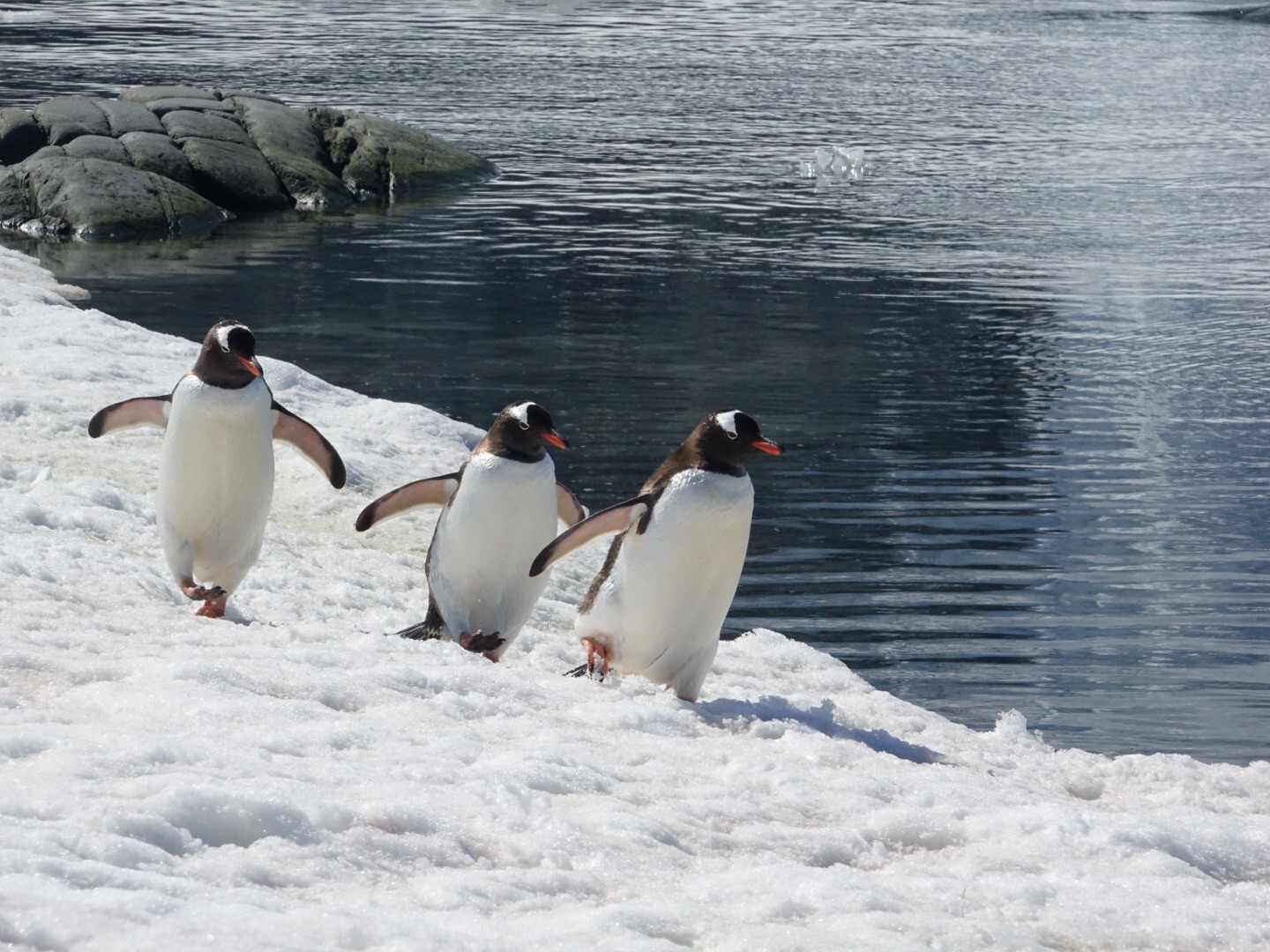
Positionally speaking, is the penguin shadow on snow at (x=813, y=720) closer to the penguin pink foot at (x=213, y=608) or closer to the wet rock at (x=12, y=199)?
the penguin pink foot at (x=213, y=608)

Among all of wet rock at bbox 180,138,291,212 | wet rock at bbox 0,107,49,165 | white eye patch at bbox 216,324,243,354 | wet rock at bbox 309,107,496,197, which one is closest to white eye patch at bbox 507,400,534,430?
white eye patch at bbox 216,324,243,354

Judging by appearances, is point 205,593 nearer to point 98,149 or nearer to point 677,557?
point 677,557

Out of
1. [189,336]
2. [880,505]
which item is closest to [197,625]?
[880,505]

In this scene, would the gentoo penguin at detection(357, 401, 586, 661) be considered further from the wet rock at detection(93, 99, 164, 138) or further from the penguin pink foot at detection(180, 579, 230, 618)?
the wet rock at detection(93, 99, 164, 138)

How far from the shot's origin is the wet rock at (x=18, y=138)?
2512 cm

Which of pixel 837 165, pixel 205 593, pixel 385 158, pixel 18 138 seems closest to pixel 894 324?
pixel 837 165

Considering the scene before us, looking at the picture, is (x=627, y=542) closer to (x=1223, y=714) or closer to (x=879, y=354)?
(x=1223, y=714)

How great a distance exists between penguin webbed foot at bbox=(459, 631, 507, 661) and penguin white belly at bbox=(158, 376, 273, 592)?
38.3 inches

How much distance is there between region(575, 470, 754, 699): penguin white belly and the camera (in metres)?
5.99

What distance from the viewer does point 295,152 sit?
27.2 metres

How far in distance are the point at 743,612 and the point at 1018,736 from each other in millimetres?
2430

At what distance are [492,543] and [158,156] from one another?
2009 cm

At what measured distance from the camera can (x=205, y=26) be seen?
199 feet

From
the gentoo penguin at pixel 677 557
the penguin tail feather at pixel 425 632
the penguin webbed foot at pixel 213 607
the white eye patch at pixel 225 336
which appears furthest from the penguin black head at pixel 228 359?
the gentoo penguin at pixel 677 557
